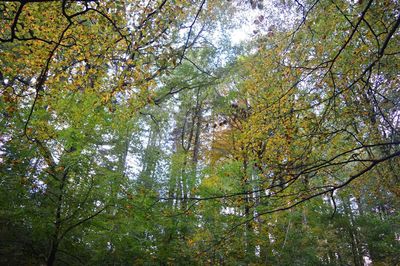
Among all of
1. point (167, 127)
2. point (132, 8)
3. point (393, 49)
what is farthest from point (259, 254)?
point (167, 127)

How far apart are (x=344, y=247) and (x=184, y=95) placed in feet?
27.9

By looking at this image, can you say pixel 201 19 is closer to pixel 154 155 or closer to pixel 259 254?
pixel 154 155

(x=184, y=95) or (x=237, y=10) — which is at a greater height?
(x=237, y=10)

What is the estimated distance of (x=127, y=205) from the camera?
5723 mm

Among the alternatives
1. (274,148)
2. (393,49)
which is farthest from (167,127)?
(393,49)

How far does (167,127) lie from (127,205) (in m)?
12.4

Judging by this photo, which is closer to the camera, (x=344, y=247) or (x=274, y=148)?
(x=274, y=148)

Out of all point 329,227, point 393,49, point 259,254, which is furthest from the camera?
point 329,227

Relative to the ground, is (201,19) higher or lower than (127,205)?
higher

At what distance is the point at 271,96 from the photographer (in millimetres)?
8430

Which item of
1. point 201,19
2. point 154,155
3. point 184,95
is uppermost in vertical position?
point 201,19

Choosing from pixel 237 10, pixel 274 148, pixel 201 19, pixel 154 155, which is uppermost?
pixel 237 10

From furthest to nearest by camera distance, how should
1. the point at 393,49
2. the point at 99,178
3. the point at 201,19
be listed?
the point at 201,19
the point at 393,49
the point at 99,178

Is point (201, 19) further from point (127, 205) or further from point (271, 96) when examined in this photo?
point (127, 205)
